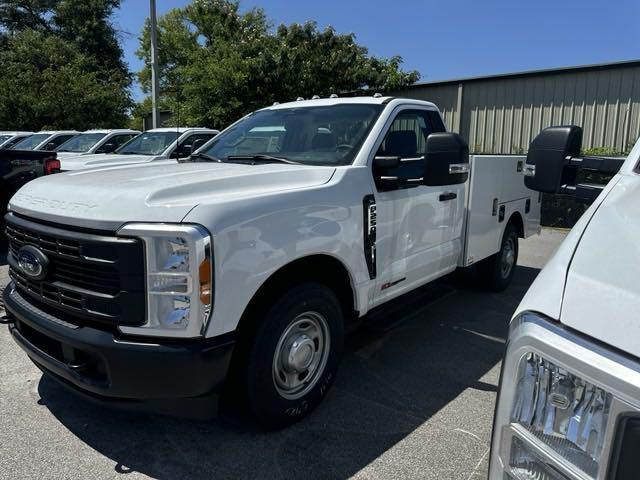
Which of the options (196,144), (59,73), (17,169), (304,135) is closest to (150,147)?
(17,169)

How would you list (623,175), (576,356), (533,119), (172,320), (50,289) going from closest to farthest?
(576,356)
(623,175)
(172,320)
(50,289)
(533,119)

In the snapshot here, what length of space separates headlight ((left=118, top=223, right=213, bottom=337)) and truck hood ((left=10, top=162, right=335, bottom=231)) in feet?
0.29

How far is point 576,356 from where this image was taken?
1226mm

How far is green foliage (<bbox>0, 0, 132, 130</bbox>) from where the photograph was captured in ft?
71.9

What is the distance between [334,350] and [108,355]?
4.53 ft

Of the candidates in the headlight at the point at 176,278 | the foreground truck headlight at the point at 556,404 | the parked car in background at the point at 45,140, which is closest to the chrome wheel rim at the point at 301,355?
the headlight at the point at 176,278

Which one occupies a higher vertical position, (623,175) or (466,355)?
(623,175)

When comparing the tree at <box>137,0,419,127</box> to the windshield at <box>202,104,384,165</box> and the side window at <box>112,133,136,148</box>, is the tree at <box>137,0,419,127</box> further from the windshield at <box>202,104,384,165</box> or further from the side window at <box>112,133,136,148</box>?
the windshield at <box>202,104,384,165</box>

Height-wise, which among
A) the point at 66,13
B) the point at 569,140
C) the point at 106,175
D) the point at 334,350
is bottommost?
the point at 334,350

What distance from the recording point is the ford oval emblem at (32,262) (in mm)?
2775

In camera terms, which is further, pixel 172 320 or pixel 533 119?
pixel 533 119

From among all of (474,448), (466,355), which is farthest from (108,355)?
(466,355)

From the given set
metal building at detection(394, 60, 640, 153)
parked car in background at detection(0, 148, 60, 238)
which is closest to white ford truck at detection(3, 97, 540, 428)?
parked car in background at detection(0, 148, 60, 238)

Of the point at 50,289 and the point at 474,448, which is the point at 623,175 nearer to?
the point at 474,448
